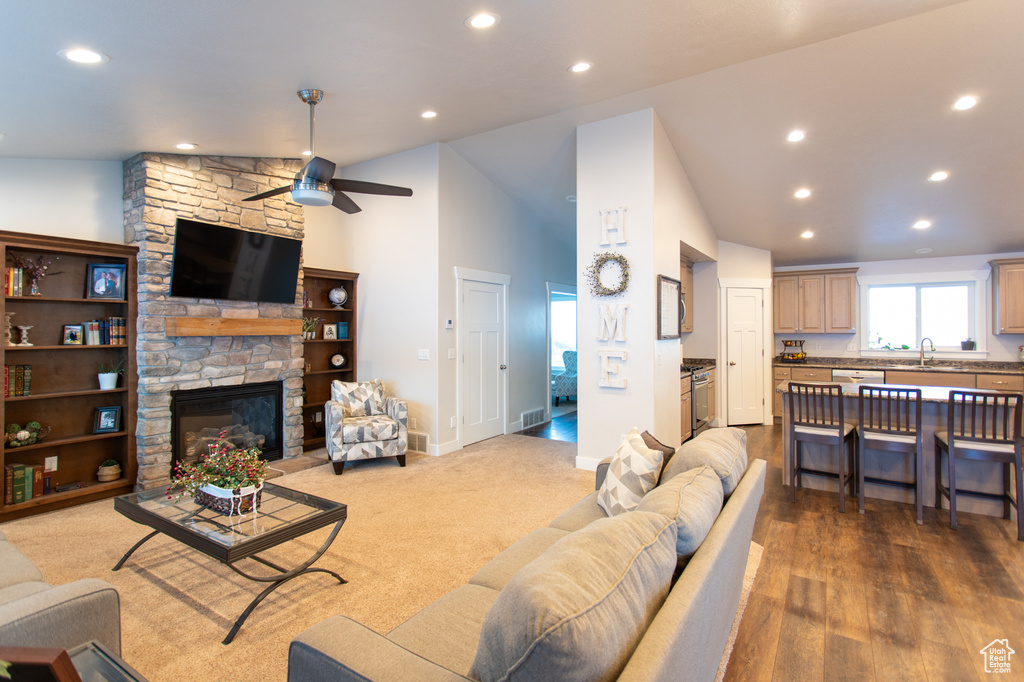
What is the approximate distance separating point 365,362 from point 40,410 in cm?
281

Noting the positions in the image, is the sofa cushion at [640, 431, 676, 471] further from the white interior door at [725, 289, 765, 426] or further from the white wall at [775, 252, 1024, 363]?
the white wall at [775, 252, 1024, 363]

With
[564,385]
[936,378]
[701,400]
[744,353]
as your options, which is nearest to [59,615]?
[701,400]

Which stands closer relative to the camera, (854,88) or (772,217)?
(854,88)

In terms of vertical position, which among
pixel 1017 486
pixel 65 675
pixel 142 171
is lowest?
pixel 1017 486

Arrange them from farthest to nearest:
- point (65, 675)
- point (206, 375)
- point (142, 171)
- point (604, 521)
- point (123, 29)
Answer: point (206, 375), point (142, 171), point (123, 29), point (604, 521), point (65, 675)

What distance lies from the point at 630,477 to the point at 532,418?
186 inches

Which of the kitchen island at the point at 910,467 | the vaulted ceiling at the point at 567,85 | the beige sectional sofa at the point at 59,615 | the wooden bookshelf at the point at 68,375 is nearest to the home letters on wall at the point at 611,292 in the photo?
the vaulted ceiling at the point at 567,85

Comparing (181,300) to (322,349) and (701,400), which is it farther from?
(701,400)

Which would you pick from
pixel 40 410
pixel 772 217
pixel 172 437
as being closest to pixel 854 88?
pixel 772 217

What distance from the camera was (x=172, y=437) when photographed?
14.2ft

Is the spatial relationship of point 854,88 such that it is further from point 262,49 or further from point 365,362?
point 365,362

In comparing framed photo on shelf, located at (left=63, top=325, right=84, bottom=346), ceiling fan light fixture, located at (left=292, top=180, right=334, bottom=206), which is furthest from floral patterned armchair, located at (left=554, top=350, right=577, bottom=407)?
framed photo on shelf, located at (left=63, top=325, right=84, bottom=346)

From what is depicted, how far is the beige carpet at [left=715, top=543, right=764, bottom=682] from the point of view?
2012 mm

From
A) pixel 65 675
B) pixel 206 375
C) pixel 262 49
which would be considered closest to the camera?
pixel 65 675
